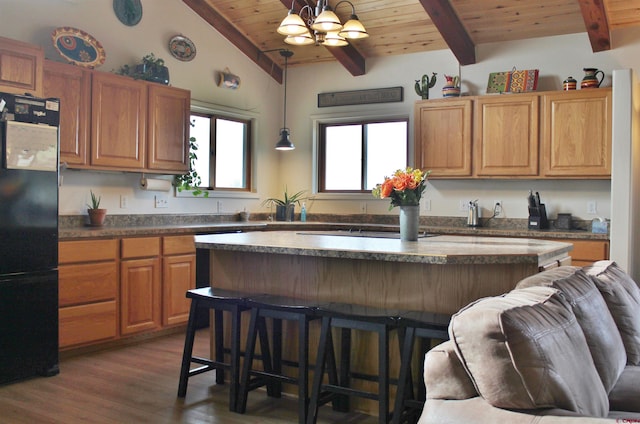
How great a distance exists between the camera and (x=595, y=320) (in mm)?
2062

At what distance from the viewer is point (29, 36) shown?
4.41 meters

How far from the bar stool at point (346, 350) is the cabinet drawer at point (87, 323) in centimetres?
196

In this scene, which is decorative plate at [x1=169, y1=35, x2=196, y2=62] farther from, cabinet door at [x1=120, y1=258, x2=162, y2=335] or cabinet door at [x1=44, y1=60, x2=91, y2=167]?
cabinet door at [x1=120, y1=258, x2=162, y2=335]

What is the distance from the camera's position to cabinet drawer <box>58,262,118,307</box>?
4027mm

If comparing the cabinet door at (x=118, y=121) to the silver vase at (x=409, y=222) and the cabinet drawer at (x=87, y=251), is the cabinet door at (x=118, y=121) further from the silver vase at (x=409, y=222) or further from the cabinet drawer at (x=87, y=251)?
the silver vase at (x=409, y=222)

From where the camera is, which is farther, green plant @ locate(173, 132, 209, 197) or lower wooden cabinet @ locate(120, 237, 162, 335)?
green plant @ locate(173, 132, 209, 197)

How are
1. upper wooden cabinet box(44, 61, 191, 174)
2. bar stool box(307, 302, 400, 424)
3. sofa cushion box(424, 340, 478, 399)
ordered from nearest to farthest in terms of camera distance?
sofa cushion box(424, 340, 478, 399) < bar stool box(307, 302, 400, 424) < upper wooden cabinet box(44, 61, 191, 174)

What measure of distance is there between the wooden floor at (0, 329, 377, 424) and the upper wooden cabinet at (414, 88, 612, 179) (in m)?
3.05

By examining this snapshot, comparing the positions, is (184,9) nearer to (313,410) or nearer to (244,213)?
(244,213)

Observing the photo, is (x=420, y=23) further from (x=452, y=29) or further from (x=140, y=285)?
(x=140, y=285)

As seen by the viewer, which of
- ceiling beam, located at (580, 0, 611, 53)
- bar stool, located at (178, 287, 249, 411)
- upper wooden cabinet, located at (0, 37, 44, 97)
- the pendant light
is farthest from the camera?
the pendant light

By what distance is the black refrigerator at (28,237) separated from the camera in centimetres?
350

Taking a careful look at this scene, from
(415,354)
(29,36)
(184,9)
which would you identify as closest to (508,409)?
(415,354)

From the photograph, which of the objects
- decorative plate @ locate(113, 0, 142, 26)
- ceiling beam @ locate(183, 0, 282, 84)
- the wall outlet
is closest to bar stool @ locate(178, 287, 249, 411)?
the wall outlet
